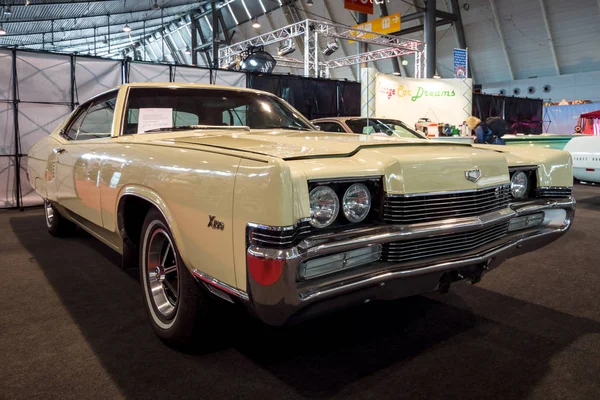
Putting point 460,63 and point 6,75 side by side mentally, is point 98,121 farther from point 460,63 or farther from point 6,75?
point 460,63

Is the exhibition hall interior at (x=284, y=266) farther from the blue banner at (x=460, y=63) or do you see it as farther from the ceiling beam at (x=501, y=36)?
the ceiling beam at (x=501, y=36)

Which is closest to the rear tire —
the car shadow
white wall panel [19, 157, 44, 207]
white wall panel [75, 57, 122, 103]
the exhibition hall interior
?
the exhibition hall interior

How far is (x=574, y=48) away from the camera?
19266 mm

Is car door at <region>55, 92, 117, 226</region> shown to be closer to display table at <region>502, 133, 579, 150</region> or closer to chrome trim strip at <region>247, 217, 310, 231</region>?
chrome trim strip at <region>247, 217, 310, 231</region>

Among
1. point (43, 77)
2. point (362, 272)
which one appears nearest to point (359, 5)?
point (43, 77)

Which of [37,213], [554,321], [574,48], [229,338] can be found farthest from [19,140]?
[574,48]

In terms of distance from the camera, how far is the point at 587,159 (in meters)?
6.49

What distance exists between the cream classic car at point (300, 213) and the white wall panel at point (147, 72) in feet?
20.0

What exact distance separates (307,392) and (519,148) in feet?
6.32

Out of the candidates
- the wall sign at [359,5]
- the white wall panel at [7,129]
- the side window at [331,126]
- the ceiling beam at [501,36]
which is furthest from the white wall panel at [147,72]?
the ceiling beam at [501,36]

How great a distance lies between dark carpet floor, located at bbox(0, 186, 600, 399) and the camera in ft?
6.16

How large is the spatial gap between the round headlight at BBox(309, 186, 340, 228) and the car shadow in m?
0.72

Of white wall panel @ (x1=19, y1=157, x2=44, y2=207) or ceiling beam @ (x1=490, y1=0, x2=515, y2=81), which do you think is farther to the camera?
ceiling beam @ (x1=490, y1=0, x2=515, y2=81)

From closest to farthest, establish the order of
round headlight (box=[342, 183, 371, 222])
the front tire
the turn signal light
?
the turn signal light < round headlight (box=[342, 183, 371, 222]) < the front tire
